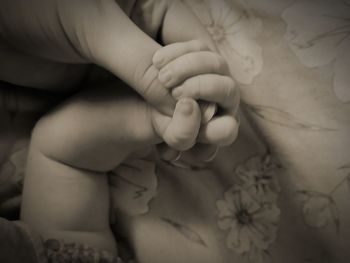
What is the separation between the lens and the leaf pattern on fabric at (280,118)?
0.56 metres

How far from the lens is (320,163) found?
547 mm

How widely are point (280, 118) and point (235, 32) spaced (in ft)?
0.40

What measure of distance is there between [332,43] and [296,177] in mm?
170

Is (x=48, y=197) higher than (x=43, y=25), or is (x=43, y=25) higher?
(x=43, y=25)

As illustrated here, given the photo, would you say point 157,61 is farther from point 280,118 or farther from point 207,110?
point 280,118

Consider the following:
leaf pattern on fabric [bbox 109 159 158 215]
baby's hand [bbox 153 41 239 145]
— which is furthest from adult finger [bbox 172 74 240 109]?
leaf pattern on fabric [bbox 109 159 158 215]

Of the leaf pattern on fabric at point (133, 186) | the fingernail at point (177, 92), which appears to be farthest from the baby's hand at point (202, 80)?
the leaf pattern on fabric at point (133, 186)

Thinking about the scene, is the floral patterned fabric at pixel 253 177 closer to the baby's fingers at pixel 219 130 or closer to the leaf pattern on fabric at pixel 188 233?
the leaf pattern on fabric at pixel 188 233

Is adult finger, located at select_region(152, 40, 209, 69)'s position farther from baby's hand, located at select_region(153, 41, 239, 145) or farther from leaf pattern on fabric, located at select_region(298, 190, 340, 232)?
leaf pattern on fabric, located at select_region(298, 190, 340, 232)

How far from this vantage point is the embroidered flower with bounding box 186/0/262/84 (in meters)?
0.58

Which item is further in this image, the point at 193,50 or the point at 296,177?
the point at 296,177

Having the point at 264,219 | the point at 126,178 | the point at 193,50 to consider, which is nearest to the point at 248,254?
the point at 264,219

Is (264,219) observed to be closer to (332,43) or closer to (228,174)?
(228,174)

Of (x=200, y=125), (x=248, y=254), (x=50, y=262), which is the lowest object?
(x=248, y=254)
